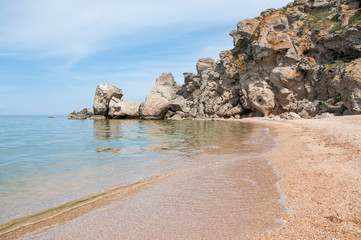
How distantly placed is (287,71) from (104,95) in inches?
1166

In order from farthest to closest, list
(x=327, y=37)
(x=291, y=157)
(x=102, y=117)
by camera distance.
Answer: (x=102, y=117) → (x=327, y=37) → (x=291, y=157)

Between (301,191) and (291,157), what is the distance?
133 inches

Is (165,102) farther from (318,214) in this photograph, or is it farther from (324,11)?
(318,214)

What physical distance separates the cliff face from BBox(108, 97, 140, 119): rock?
42.7 ft

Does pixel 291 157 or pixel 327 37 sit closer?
pixel 291 157

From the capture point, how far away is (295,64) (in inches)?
1103

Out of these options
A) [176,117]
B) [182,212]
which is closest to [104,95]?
[176,117]

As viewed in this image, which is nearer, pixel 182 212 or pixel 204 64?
pixel 182 212

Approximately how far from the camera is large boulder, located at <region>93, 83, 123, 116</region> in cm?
3947

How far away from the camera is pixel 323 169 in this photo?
5250 millimetres

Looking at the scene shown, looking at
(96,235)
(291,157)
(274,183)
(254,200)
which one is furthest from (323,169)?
(96,235)

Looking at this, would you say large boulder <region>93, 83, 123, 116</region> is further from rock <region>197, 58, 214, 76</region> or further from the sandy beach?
the sandy beach

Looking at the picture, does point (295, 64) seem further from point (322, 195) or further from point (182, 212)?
point (182, 212)

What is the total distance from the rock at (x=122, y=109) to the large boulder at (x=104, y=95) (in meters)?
1.11
